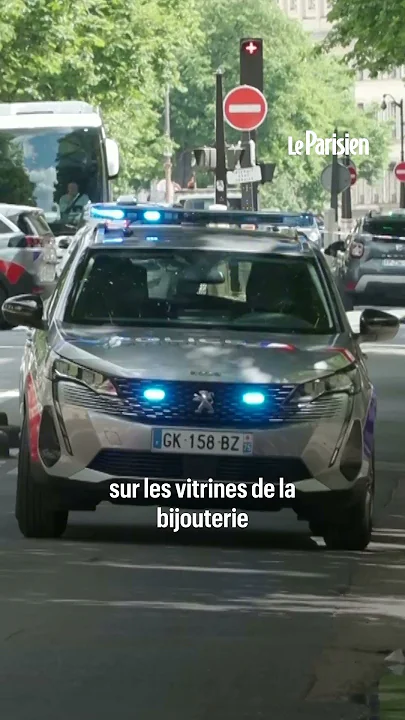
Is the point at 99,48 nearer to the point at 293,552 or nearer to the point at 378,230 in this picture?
the point at 378,230

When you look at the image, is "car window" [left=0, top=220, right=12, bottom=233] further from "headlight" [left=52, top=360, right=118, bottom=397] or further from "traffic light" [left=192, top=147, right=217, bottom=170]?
"headlight" [left=52, top=360, right=118, bottom=397]

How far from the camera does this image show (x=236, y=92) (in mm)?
34062

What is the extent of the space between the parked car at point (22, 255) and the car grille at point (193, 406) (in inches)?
917

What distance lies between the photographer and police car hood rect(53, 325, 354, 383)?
11758mm

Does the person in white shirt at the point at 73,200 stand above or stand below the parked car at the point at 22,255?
below

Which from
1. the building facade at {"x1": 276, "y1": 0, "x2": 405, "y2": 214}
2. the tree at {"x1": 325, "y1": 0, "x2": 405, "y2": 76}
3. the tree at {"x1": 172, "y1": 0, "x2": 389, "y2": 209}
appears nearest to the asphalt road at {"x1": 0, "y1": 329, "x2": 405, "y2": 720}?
the tree at {"x1": 325, "y1": 0, "x2": 405, "y2": 76}

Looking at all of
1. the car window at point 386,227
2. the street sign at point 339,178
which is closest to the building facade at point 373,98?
the street sign at point 339,178

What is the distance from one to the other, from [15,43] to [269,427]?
4547 centimetres

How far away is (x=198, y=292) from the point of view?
42.0 feet

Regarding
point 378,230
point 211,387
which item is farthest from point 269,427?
point 378,230

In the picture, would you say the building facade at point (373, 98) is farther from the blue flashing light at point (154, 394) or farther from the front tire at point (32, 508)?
the blue flashing light at point (154, 394)

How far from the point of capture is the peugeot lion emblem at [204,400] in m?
11.7

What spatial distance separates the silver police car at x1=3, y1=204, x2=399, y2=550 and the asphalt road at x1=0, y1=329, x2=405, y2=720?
0.33 metres

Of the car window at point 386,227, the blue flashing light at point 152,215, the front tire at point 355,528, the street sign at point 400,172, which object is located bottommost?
the street sign at point 400,172
